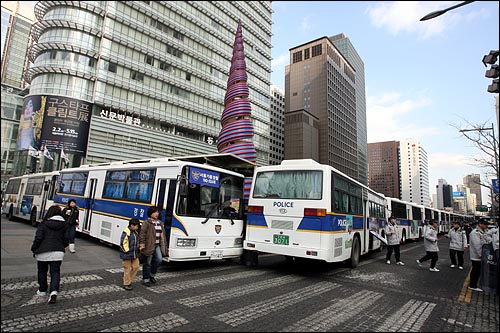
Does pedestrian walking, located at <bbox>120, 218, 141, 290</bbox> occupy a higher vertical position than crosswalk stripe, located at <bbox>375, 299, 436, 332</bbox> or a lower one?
higher

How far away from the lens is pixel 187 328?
449 cm

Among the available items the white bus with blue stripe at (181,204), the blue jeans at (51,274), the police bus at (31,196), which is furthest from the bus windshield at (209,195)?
the police bus at (31,196)

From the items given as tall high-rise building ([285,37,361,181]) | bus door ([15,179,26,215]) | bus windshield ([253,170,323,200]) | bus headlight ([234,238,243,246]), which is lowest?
bus headlight ([234,238,243,246])

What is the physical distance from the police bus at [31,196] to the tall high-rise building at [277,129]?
282 feet

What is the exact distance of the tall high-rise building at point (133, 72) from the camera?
36.2 m

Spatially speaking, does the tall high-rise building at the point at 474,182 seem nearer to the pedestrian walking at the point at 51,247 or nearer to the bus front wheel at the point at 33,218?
the pedestrian walking at the point at 51,247

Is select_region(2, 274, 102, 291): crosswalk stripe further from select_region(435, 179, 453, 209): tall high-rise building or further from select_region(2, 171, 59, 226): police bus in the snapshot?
select_region(435, 179, 453, 209): tall high-rise building

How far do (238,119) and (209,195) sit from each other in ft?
57.4

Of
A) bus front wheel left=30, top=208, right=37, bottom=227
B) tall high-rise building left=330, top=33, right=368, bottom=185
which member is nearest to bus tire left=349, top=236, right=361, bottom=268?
bus front wheel left=30, top=208, right=37, bottom=227

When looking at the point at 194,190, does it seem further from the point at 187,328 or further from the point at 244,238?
the point at 187,328

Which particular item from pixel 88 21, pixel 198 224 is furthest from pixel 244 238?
pixel 88 21

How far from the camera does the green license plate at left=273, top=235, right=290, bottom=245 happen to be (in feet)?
29.1

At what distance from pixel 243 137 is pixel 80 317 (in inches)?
801

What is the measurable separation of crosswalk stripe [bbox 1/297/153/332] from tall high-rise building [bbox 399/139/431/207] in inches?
6880
